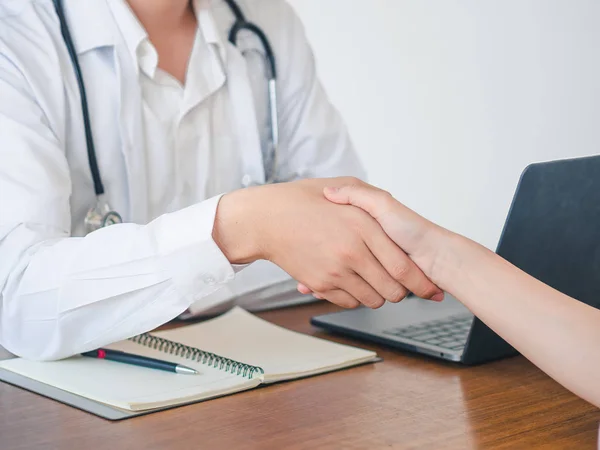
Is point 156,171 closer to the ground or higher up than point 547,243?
closer to the ground

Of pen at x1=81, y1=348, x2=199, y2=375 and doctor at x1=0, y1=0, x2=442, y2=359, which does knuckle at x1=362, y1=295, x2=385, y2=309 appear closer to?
doctor at x1=0, y1=0, x2=442, y2=359

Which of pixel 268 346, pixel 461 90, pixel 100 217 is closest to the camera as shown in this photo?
pixel 268 346

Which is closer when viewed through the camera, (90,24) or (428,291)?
(428,291)

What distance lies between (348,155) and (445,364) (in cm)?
75

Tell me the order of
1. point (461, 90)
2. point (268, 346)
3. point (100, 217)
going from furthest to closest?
1. point (461, 90)
2. point (100, 217)
3. point (268, 346)

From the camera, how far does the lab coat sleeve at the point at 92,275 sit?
2.88 feet

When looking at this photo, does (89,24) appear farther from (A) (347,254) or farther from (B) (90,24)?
(A) (347,254)

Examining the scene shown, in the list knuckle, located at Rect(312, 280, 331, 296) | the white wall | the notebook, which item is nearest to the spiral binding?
the notebook

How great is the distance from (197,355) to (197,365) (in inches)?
0.7

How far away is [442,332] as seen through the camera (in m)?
0.99

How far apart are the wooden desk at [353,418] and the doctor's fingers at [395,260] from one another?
0.31 feet

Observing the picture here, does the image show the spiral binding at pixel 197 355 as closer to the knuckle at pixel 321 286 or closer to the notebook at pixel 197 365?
the notebook at pixel 197 365

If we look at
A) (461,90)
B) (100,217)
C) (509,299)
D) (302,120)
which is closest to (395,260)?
(509,299)

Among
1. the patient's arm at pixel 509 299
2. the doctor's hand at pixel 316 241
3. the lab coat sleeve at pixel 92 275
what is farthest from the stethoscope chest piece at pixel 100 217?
the patient's arm at pixel 509 299
